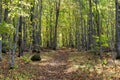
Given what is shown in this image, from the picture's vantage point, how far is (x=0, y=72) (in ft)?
46.3

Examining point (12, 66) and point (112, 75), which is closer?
point (112, 75)

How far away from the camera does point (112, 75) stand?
45.6ft

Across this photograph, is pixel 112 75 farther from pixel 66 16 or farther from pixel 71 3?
pixel 66 16

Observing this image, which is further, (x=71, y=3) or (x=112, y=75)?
(x=71, y=3)

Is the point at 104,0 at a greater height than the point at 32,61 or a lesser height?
greater

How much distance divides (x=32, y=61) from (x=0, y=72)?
7.14 meters

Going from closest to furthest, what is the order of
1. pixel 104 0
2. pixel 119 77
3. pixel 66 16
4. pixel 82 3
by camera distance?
pixel 119 77 < pixel 104 0 < pixel 82 3 < pixel 66 16

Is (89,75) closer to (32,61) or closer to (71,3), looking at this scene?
(32,61)

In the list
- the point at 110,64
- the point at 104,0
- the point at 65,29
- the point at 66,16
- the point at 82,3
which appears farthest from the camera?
the point at 65,29

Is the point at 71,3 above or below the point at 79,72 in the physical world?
above

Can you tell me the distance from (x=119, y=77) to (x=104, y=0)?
2074 centimetres

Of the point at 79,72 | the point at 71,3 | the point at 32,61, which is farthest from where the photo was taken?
the point at 71,3

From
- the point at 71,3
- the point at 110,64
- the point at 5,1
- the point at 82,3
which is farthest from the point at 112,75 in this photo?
the point at 71,3

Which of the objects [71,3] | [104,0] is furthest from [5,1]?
[71,3]
